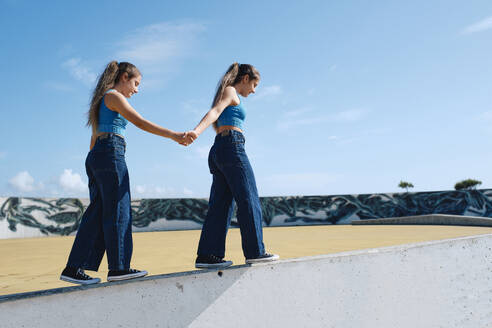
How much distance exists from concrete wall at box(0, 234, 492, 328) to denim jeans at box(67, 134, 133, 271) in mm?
304

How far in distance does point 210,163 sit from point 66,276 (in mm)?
1284

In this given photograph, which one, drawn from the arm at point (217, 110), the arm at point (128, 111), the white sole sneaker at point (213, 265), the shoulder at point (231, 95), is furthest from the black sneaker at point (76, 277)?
the shoulder at point (231, 95)

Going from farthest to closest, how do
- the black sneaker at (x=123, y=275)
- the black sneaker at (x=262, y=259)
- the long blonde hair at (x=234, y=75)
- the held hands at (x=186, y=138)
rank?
the long blonde hair at (x=234, y=75)
the black sneaker at (x=262, y=259)
the held hands at (x=186, y=138)
the black sneaker at (x=123, y=275)

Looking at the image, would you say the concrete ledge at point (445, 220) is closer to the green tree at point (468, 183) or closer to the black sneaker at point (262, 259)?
the black sneaker at point (262, 259)

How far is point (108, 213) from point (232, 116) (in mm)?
1147

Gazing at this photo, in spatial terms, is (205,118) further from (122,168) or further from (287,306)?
(287,306)

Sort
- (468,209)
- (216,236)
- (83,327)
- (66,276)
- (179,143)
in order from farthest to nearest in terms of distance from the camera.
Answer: (468,209) → (216,236) → (179,143) → (66,276) → (83,327)

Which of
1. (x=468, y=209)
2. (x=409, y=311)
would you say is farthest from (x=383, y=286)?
(x=468, y=209)

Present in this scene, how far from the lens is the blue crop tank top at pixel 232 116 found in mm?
2762

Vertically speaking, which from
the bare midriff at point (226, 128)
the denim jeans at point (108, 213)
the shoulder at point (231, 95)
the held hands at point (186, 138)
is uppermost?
the shoulder at point (231, 95)

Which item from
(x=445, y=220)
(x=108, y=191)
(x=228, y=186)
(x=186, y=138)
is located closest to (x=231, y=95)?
(x=186, y=138)

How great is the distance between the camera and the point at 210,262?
8.92 ft

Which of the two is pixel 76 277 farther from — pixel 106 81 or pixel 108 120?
pixel 106 81

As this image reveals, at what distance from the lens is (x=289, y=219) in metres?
→ 17.9
